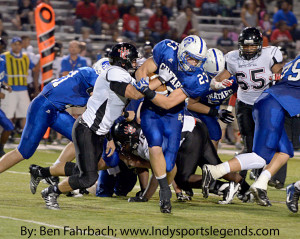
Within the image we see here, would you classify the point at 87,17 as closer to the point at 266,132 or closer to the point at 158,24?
the point at 158,24

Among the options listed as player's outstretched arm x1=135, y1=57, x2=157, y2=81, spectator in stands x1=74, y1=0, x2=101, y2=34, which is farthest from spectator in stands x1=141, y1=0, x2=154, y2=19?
player's outstretched arm x1=135, y1=57, x2=157, y2=81

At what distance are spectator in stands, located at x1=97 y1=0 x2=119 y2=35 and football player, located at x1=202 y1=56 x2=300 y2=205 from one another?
402 inches

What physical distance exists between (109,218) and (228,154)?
6.31m

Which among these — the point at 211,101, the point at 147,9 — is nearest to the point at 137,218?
the point at 211,101

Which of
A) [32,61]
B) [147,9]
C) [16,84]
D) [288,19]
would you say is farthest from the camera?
[147,9]

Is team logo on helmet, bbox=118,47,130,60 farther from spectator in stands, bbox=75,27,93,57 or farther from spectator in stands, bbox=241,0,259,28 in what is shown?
spectator in stands, bbox=241,0,259,28

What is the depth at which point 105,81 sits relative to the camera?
6.00m

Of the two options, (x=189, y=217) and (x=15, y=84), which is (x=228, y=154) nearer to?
(x=15, y=84)

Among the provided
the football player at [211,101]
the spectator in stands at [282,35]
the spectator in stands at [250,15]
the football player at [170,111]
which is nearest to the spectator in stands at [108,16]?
the spectator in stands at [250,15]

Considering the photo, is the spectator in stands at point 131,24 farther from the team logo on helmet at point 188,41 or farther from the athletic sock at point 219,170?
the athletic sock at point 219,170

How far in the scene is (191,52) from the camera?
242 inches

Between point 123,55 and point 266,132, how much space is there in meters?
1.40

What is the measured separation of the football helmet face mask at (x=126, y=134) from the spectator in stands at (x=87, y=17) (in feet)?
31.6

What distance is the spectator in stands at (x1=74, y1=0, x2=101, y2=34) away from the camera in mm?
16141
